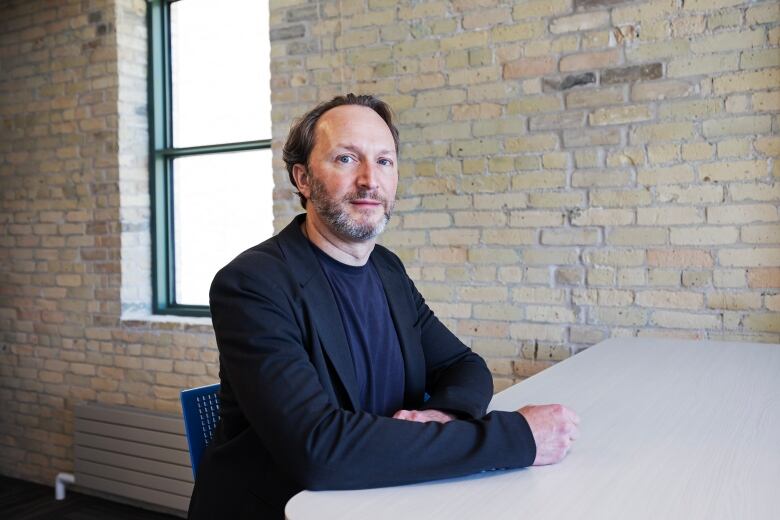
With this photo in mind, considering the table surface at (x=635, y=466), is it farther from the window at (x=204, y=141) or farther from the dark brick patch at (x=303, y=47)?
the window at (x=204, y=141)

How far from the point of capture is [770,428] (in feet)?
5.16

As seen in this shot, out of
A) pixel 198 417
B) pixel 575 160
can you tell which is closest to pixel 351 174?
pixel 198 417

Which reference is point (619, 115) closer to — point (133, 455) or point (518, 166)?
point (518, 166)

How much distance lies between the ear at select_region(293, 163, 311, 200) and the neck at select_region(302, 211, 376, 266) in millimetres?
67

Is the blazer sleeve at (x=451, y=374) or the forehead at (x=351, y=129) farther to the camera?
the forehead at (x=351, y=129)

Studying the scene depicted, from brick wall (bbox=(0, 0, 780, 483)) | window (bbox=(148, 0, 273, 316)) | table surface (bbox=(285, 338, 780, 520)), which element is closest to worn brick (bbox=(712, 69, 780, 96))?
brick wall (bbox=(0, 0, 780, 483))

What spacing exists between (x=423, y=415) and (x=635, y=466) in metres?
0.50

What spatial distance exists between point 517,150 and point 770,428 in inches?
76.9

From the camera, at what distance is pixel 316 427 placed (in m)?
1.32

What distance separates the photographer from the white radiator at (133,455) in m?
4.20

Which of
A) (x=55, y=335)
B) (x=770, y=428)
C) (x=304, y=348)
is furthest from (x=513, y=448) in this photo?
Result: (x=55, y=335)

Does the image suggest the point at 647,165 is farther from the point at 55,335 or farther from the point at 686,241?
the point at 55,335

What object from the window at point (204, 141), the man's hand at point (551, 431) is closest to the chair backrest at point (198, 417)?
the man's hand at point (551, 431)

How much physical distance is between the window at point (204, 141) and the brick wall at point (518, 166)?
0.43 feet
